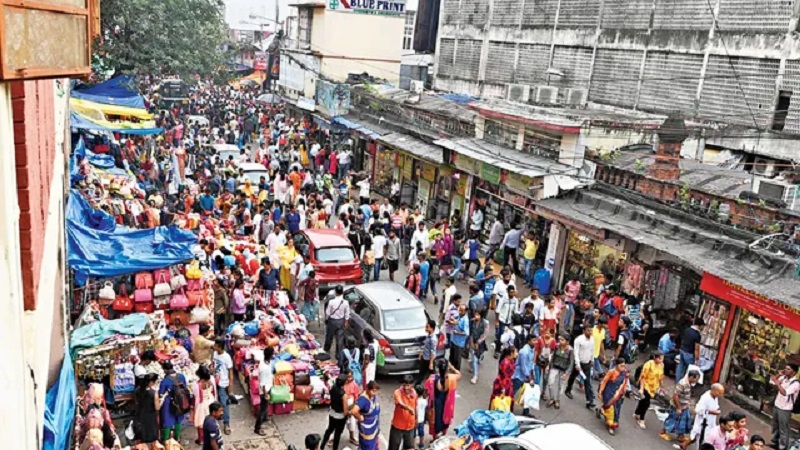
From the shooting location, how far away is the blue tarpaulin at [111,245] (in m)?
11.5

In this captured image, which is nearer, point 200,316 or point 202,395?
point 202,395

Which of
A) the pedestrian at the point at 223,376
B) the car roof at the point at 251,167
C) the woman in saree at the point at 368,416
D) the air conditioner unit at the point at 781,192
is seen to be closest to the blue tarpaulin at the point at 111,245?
the pedestrian at the point at 223,376

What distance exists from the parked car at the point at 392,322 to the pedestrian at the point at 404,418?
2.46 m

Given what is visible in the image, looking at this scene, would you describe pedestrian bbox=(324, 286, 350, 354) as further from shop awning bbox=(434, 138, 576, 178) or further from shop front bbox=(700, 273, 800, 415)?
shop front bbox=(700, 273, 800, 415)

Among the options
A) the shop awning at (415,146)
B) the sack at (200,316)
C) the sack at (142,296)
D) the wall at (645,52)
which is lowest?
the sack at (200,316)

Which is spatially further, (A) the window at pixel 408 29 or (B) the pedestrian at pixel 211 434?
(A) the window at pixel 408 29

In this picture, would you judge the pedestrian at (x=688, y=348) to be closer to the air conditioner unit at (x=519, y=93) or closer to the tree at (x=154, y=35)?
the air conditioner unit at (x=519, y=93)

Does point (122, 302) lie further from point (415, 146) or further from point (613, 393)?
point (415, 146)

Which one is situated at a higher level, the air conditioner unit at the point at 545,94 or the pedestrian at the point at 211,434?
the air conditioner unit at the point at 545,94

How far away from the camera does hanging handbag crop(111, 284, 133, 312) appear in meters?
12.4

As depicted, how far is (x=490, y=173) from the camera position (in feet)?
63.0

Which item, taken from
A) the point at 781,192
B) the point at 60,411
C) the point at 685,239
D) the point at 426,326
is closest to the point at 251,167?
the point at 426,326

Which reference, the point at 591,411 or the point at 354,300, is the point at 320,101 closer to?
the point at 354,300

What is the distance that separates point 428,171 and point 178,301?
1246cm
